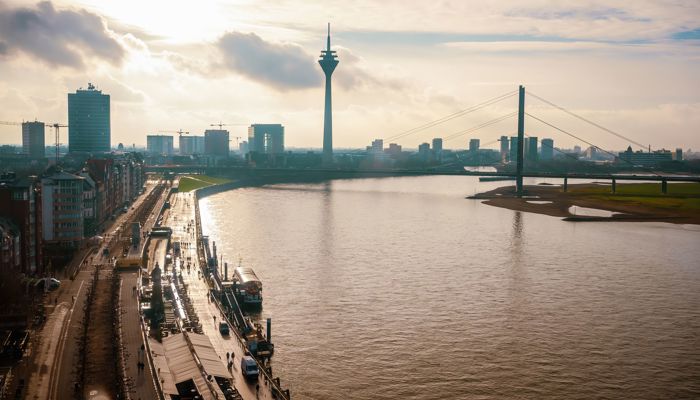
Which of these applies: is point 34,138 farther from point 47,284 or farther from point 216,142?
point 47,284

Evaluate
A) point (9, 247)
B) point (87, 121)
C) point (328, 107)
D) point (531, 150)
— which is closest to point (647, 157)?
point (531, 150)

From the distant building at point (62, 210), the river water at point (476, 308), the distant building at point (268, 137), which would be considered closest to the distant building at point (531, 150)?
the distant building at point (268, 137)

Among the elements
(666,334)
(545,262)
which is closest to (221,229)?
(545,262)

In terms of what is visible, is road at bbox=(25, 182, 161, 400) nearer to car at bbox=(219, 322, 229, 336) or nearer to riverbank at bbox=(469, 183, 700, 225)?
car at bbox=(219, 322, 229, 336)

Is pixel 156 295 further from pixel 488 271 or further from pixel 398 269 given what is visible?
pixel 488 271

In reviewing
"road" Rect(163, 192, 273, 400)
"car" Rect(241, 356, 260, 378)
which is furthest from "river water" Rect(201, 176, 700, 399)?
"road" Rect(163, 192, 273, 400)
